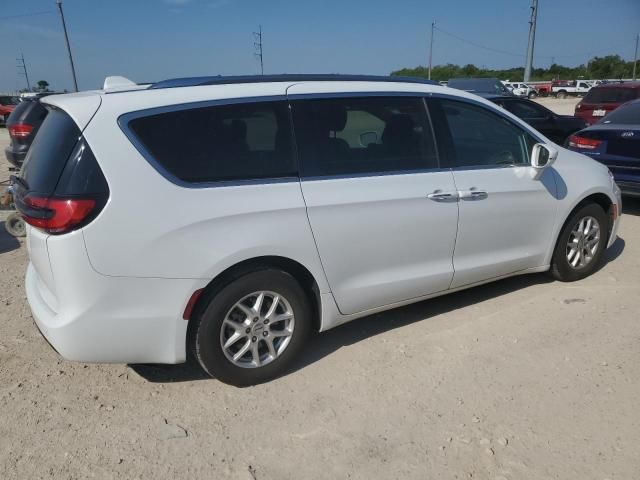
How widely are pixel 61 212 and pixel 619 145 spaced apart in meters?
6.57

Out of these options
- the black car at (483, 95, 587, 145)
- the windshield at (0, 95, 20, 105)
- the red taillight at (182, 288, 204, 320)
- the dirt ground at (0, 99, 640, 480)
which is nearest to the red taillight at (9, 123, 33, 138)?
the dirt ground at (0, 99, 640, 480)

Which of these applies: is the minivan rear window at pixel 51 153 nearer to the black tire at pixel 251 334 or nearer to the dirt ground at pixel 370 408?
the black tire at pixel 251 334

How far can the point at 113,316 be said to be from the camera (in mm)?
2707

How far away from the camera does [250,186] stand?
9.72 feet

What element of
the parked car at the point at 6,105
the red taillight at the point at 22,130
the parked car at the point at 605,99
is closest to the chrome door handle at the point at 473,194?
the red taillight at the point at 22,130

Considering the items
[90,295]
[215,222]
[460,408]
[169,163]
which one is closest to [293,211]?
[215,222]

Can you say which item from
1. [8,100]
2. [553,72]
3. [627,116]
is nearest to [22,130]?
[627,116]

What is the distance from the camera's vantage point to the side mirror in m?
4.05

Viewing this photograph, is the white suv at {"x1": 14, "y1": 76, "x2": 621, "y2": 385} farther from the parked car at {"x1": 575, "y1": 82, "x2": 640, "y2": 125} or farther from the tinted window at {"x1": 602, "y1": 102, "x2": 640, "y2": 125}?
the parked car at {"x1": 575, "y1": 82, "x2": 640, "y2": 125}

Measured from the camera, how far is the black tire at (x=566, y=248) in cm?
452

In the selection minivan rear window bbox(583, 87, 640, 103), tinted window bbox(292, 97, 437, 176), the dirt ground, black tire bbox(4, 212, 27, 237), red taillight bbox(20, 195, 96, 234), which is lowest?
the dirt ground

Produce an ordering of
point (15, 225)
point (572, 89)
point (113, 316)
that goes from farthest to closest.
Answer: point (572, 89) → point (15, 225) → point (113, 316)

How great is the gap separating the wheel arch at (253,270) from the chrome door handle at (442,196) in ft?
3.30

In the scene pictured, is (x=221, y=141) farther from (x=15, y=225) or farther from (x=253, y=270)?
(x=15, y=225)
